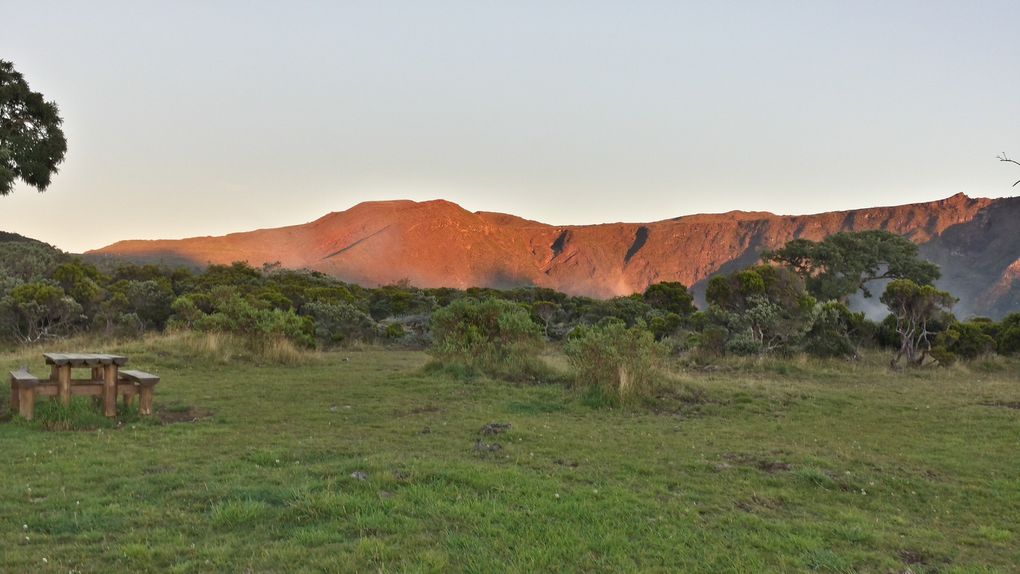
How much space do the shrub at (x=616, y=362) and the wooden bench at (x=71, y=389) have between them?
7.35 m

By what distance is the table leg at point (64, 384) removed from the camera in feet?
29.5

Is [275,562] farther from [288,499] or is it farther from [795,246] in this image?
[795,246]

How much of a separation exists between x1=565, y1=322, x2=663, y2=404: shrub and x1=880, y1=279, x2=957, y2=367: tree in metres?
11.9

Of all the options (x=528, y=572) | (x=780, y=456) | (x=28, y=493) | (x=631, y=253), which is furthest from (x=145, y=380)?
(x=631, y=253)

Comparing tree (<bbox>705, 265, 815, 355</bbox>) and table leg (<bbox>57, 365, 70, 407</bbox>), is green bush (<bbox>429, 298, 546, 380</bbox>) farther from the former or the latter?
tree (<bbox>705, 265, 815, 355</bbox>)

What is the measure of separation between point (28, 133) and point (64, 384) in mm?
4857

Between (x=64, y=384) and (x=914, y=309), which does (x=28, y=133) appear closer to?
(x=64, y=384)

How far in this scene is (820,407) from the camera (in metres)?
11.9

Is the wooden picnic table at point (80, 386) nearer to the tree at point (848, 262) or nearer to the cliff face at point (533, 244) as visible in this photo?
the tree at point (848, 262)

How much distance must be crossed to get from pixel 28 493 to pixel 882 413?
40.1 ft

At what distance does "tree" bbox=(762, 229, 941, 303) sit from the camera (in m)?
39.2

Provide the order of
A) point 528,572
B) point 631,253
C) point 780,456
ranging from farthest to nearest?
1. point 631,253
2. point 780,456
3. point 528,572

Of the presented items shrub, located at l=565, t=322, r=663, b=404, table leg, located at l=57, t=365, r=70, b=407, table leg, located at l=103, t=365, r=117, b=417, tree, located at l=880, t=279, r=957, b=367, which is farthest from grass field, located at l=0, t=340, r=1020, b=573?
tree, located at l=880, t=279, r=957, b=367

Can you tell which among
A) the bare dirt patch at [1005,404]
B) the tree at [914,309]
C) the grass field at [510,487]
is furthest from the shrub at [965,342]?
the grass field at [510,487]
